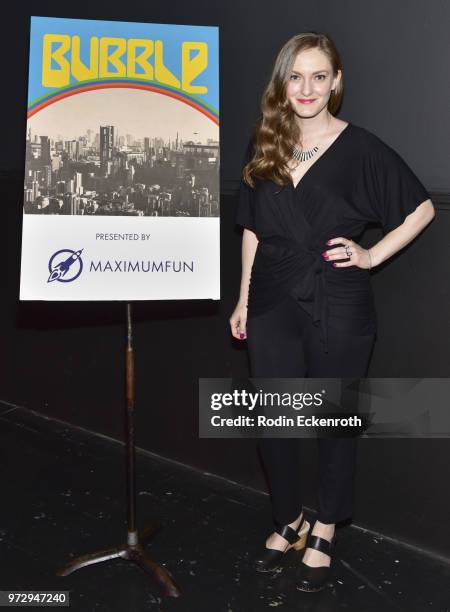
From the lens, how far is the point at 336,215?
208 centimetres

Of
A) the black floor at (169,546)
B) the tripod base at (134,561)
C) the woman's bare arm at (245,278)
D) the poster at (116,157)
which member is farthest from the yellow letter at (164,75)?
the black floor at (169,546)

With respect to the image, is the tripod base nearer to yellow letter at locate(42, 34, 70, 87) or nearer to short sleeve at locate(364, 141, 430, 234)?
short sleeve at locate(364, 141, 430, 234)

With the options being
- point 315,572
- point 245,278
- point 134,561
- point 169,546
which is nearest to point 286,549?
point 315,572

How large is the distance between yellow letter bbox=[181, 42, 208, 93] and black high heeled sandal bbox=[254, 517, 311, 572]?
1.38m

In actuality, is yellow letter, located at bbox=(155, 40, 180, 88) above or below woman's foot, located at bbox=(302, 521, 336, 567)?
above

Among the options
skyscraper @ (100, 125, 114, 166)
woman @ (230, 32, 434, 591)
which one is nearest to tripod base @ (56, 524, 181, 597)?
woman @ (230, 32, 434, 591)

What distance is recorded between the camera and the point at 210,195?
2.12 meters

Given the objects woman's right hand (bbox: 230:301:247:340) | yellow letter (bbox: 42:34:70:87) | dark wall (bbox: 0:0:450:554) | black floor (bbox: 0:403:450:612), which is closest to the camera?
yellow letter (bbox: 42:34:70:87)

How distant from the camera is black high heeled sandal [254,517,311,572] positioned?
2295mm

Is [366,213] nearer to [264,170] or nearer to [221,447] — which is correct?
[264,170]

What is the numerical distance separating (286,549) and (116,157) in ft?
4.38

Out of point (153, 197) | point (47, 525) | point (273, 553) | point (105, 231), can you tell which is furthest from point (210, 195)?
point (47, 525)

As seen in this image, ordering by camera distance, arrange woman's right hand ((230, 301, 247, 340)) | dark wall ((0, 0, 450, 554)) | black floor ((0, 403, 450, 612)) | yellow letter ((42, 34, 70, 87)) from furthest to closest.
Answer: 1. woman's right hand ((230, 301, 247, 340))
2. dark wall ((0, 0, 450, 554))
3. black floor ((0, 403, 450, 612))
4. yellow letter ((42, 34, 70, 87))

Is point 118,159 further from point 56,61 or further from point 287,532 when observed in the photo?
point 287,532
